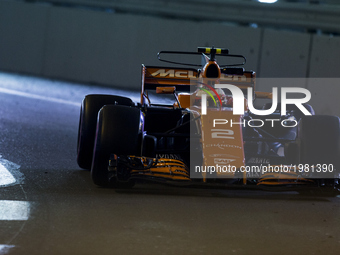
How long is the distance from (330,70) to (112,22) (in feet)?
17.0

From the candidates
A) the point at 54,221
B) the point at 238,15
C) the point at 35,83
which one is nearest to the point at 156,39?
the point at 238,15

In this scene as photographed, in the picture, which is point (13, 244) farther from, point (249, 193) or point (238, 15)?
point (238, 15)

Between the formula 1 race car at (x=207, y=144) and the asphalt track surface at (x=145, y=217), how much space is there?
0.19 metres

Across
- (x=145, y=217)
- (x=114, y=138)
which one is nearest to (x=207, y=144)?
(x=114, y=138)

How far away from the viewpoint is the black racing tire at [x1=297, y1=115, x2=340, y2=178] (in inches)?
229

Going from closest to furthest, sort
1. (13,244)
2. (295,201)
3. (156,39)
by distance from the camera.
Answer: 1. (13,244)
2. (295,201)
3. (156,39)

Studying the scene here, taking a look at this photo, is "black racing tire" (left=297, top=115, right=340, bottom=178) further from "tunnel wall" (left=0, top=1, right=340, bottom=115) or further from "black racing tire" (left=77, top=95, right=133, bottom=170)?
"tunnel wall" (left=0, top=1, right=340, bottom=115)

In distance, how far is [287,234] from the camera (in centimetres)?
426

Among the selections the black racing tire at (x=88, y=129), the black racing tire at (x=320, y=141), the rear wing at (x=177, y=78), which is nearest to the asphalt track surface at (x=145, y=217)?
the black racing tire at (x=88, y=129)

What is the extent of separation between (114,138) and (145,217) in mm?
1235

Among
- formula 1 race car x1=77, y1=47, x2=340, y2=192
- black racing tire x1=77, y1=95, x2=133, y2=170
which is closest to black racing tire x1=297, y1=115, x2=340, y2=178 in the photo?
formula 1 race car x1=77, y1=47, x2=340, y2=192

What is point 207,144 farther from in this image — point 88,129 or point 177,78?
point 177,78

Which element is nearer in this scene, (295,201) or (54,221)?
(54,221)

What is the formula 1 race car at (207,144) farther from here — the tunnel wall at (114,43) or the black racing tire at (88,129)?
the tunnel wall at (114,43)
